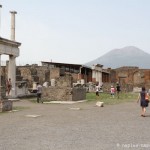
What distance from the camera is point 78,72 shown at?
64.9 m

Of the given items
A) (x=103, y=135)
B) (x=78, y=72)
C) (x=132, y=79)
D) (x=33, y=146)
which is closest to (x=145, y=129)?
(x=103, y=135)

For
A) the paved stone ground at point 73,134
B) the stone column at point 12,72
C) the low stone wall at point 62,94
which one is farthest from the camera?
the stone column at point 12,72

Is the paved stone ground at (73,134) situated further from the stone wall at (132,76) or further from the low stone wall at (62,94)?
the stone wall at (132,76)

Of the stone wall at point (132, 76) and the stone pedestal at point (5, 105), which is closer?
the stone pedestal at point (5, 105)

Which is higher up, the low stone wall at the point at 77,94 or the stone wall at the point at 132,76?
the stone wall at the point at 132,76

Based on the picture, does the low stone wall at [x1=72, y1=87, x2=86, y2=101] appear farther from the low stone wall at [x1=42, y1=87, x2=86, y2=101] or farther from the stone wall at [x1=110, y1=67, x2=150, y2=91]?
the stone wall at [x1=110, y1=67, x2=150, y2=91]

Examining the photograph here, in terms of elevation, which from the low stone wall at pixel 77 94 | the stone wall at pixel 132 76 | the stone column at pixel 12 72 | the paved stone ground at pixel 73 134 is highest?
the stone wall at pixel 132 76

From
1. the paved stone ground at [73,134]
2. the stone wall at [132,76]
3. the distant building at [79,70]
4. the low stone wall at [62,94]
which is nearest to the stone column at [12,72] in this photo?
the low stone wall at [62,94]

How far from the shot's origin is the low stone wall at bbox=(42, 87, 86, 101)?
3125cm

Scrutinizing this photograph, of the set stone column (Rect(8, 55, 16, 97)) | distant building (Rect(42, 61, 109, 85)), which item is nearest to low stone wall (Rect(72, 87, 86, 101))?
stone column (Rect(8, 55, 16, 97))

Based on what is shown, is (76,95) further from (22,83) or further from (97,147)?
(97,147)

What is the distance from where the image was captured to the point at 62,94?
31.7 m

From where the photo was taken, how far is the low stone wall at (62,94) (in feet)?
103

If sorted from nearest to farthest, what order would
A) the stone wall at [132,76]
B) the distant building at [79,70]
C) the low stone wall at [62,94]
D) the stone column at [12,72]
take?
the low stone wall at [62,94], the stone column at [12,72], the distant building at [79,70], the stone wall at [132,76]
